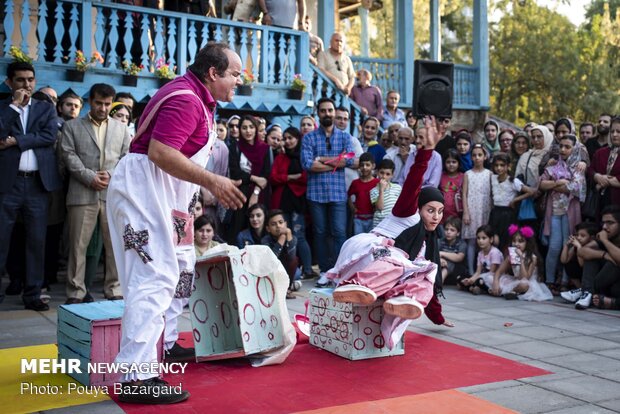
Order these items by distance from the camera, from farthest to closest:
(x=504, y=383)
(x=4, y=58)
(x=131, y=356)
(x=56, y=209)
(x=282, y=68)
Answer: (x=282, y=68) → (x=4, y=58) → (x=56, y=209) → (x=504, y=383) → (x=131, y=356)

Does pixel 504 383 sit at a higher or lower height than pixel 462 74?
lower

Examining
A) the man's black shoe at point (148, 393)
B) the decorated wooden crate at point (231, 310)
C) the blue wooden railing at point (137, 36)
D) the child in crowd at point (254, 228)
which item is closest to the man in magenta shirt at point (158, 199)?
the man's black shoe at point (148, 393)

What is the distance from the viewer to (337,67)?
12.7 metres

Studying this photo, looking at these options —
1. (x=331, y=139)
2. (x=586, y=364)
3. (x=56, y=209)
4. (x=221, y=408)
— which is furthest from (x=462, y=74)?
→ (x=221, y=408)

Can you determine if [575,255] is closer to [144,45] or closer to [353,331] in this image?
[353,331]

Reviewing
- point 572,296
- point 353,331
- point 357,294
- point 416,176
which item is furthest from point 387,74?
point 357,294

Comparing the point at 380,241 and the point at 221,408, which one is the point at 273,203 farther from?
the point at 221,408

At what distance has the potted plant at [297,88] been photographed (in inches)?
460

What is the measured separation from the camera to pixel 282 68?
11.9 metres

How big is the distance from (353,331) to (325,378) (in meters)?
0.53

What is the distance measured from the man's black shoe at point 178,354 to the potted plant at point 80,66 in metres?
6.27

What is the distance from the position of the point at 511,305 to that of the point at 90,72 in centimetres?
652

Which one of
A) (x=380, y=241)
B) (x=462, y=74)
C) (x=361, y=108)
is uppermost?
(x=462, y=74)

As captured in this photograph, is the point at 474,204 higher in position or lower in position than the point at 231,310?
higher
